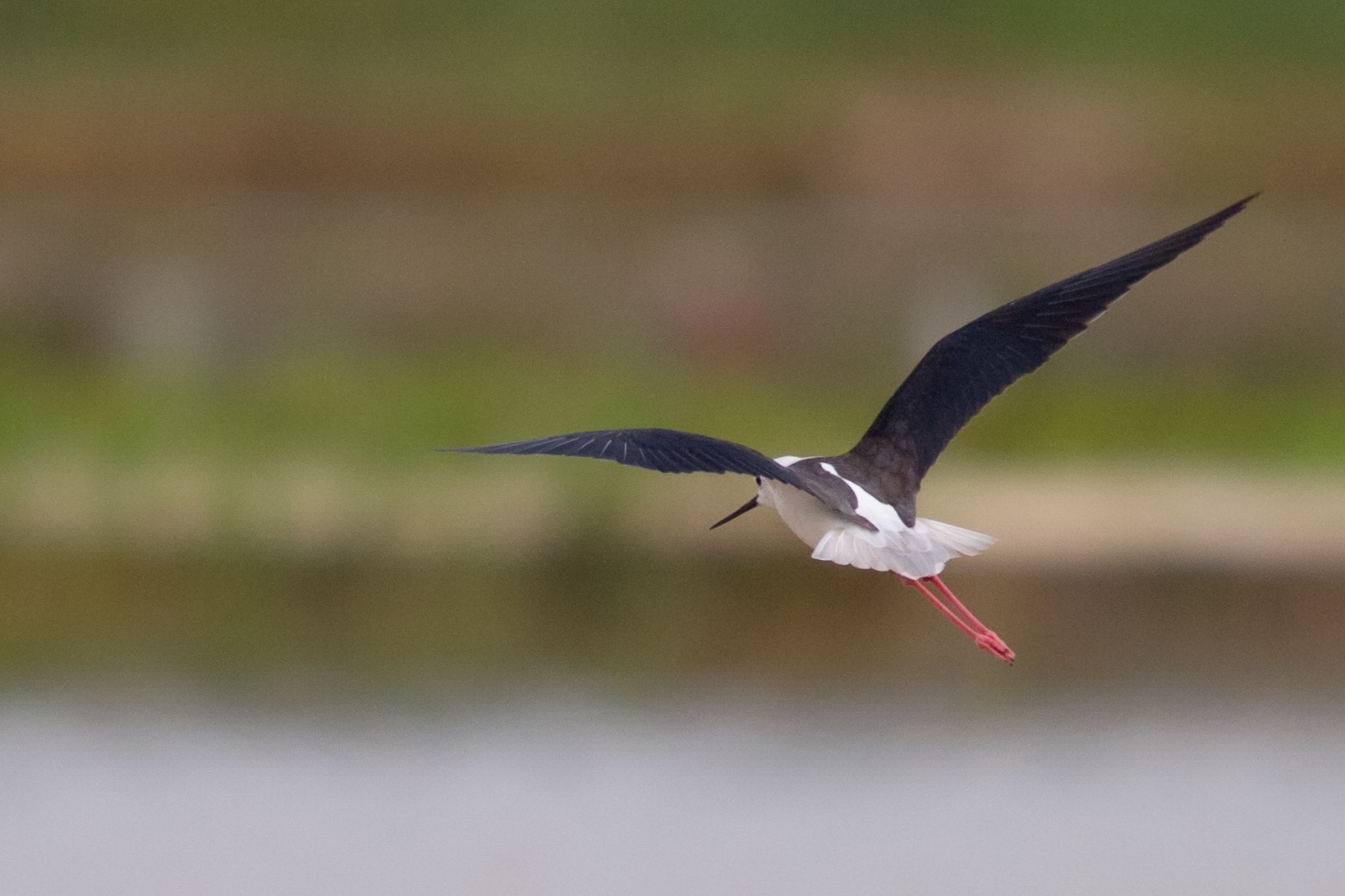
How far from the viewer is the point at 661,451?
2.85 m

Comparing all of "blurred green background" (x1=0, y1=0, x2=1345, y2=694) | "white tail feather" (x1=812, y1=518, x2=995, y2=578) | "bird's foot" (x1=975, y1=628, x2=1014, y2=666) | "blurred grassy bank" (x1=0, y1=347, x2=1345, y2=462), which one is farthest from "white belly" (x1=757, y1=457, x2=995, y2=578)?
"blurred grassy bank" (x1=0, y1=347, x2=1345, y2=462)

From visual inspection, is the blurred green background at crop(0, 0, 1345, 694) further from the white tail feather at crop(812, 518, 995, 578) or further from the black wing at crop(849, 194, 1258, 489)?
the white tail feather at crop(812, 518, 995, 578)

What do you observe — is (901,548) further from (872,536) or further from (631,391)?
(631,391)

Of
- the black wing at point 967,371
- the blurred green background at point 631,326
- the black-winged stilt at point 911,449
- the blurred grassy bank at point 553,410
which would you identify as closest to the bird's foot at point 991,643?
the black-winged stilt at point 911,449

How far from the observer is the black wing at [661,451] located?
Answer: 2783 mm

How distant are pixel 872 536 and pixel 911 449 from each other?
0.29 meters

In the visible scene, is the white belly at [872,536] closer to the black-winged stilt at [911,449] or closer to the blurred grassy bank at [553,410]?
the black-winged stilt at [911,449]

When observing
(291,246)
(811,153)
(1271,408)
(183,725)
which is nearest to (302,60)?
(291,246)

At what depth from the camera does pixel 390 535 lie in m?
6.96

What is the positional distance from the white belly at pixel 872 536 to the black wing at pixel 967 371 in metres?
0.14

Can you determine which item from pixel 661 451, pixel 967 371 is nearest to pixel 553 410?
pixel 967 371

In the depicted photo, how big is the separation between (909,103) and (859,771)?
638cm

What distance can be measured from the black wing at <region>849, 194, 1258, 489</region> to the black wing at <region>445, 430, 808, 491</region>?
457mm

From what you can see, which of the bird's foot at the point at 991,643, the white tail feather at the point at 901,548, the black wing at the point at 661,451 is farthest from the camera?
the bird's foot at the point at 991,643
